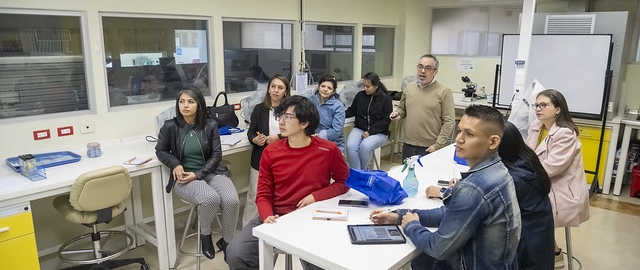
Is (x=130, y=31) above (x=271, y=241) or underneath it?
above

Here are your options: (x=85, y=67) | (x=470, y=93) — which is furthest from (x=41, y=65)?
(x=470, y=93)

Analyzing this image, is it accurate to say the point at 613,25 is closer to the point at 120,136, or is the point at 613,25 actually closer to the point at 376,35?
the point at 376,35

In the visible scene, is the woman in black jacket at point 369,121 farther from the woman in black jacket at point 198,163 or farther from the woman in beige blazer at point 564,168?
the woman in beige blazer at point 564,168

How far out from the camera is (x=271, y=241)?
6.18 ft

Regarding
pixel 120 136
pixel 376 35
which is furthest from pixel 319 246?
pixel 376 35

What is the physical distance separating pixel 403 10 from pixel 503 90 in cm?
180

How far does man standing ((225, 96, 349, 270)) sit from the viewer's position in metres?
2.30

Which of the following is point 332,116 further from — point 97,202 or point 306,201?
point 97,202

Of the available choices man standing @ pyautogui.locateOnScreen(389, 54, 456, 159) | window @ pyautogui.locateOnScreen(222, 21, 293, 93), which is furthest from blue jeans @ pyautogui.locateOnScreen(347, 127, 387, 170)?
window @ pyautogui.locateOnScreen(222, 21, 293, 93)

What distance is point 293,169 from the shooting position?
2.33 metres

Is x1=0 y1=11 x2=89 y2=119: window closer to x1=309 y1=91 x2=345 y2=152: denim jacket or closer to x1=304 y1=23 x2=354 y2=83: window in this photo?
x1=309 y1=91 x2=345 y2=152: denim jacket

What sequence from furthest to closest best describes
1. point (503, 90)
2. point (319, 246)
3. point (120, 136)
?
point (503, 90)
point (120, 136)
point (319, 246)

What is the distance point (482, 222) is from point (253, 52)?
3.41 metres

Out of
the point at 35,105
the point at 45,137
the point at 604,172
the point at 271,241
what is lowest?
the point at 604,172
